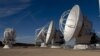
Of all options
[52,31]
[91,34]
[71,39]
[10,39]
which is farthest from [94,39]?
[10,39]

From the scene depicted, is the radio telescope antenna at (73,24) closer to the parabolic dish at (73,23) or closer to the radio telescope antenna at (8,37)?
the parabolic dish at (73,23)

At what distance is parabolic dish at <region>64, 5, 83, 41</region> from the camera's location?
143 ft

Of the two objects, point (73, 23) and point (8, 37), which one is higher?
point (73, 23)

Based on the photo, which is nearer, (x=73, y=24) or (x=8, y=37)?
(x=73, y=24)

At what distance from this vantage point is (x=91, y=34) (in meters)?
49.2

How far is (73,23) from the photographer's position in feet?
145

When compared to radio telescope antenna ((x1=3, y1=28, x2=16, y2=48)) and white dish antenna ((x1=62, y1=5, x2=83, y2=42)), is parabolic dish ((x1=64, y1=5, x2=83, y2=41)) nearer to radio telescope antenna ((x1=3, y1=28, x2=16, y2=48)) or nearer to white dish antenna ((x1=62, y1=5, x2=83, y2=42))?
white dish antenna ((x1=62, y1=5, x2=83, y2=42))

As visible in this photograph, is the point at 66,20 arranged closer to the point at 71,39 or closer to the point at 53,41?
the point at 71,39

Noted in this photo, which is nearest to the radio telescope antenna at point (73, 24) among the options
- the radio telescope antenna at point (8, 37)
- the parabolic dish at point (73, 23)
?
the parabolic dish at point (73, 23)

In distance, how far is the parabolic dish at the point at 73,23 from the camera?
143ft

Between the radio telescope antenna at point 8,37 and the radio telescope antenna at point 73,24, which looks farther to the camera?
the radio telescope antenna at point 8,37

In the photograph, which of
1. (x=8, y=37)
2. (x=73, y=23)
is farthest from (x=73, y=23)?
(x=8, y=37)

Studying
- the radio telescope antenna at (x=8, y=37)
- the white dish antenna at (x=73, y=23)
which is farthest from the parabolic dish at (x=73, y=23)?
the radio telescope antenna at (x=8, y=37)

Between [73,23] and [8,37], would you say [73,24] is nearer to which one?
[73,23]
